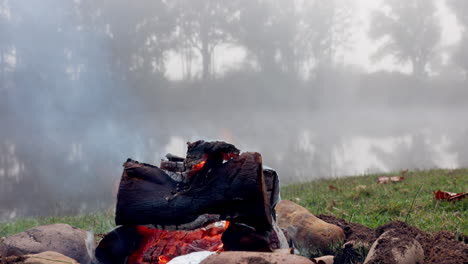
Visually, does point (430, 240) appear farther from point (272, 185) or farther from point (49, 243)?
point (49, 243)

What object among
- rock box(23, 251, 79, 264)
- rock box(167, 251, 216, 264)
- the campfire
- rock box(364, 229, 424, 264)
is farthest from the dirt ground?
rock box(23, 251, 79, 264)

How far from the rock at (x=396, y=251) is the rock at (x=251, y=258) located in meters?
0.70

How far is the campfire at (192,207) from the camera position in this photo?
9.67 feet

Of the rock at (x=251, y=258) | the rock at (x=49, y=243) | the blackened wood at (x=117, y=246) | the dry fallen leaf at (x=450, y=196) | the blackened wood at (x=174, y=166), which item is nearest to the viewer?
the rock at (x=251, y=258)

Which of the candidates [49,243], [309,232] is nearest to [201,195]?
[309,232]

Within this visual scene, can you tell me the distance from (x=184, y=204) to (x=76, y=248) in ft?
3.99

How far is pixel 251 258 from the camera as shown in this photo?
2473 mm

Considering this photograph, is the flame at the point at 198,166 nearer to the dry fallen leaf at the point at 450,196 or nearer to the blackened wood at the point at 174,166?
the blackened wood at the point at 174,166

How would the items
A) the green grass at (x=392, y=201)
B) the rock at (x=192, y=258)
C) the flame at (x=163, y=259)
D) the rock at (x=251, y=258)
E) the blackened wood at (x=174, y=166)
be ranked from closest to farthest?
the rock at (x=251, y=258)
the rock at (x=192, y=258)
the flame at (x=163, y=259)
the blackened wood at (x=174, y=166)
the green grass at (x=392, y=201)

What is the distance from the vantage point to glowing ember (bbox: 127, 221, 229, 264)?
3102 millimetres

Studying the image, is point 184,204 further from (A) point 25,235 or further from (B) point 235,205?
(A) point 25,235

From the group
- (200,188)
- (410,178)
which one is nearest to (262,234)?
(200,188)

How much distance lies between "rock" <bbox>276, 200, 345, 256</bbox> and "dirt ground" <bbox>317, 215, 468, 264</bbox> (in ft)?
0.56

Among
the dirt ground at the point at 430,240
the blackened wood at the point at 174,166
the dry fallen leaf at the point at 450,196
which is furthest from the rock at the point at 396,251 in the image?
the dry fallen leaf at the point at 450,196
